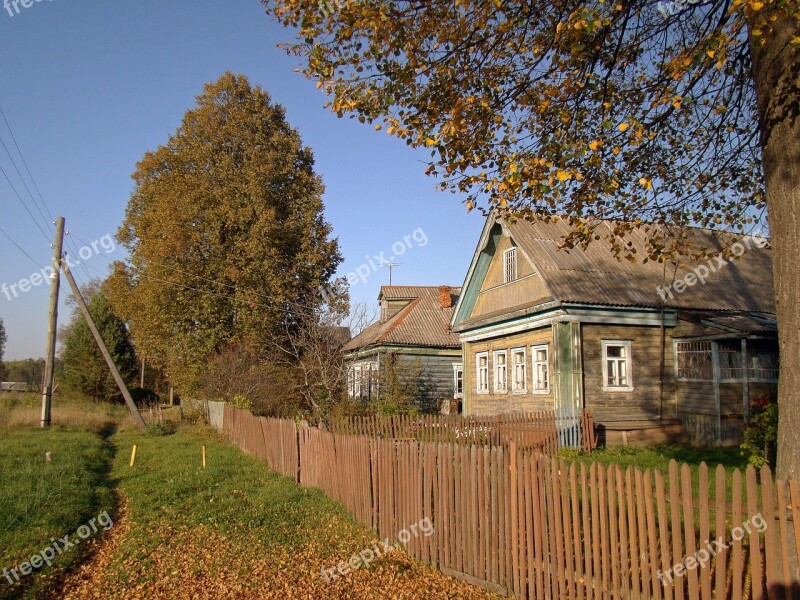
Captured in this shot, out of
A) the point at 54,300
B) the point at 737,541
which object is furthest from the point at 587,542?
the point at 54,300

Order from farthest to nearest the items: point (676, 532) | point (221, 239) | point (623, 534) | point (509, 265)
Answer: point (221, 239)
point (509, 265)
point (623, 534)
point (676, 532)

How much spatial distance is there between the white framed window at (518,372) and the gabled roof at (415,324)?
825cm

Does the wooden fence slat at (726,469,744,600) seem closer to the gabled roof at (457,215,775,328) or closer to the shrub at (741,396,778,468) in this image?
the shrub at (741,396,778,468)

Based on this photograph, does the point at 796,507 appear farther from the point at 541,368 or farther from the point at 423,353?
the point at 423,353

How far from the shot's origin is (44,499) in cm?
920

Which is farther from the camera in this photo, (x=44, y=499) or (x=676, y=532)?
(x=44, y=499)

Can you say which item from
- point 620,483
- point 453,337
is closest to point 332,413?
point 453,337

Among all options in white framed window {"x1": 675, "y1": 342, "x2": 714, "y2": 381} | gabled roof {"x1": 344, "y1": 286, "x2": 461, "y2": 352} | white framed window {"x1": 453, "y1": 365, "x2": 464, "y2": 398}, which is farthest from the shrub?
white framed window {"x1": 453, "y1": 365, "x2": 464, "y2": 398}

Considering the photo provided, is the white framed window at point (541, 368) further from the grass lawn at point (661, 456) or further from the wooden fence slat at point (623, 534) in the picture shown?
the wooden fence slat at point (623, 534)

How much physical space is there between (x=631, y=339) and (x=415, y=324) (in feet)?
43.6

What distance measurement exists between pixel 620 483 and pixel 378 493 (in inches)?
155

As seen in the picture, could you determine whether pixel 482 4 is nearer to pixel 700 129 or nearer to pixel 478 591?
pixel 700 129

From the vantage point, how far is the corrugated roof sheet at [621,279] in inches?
651

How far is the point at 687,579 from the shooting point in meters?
4.39
